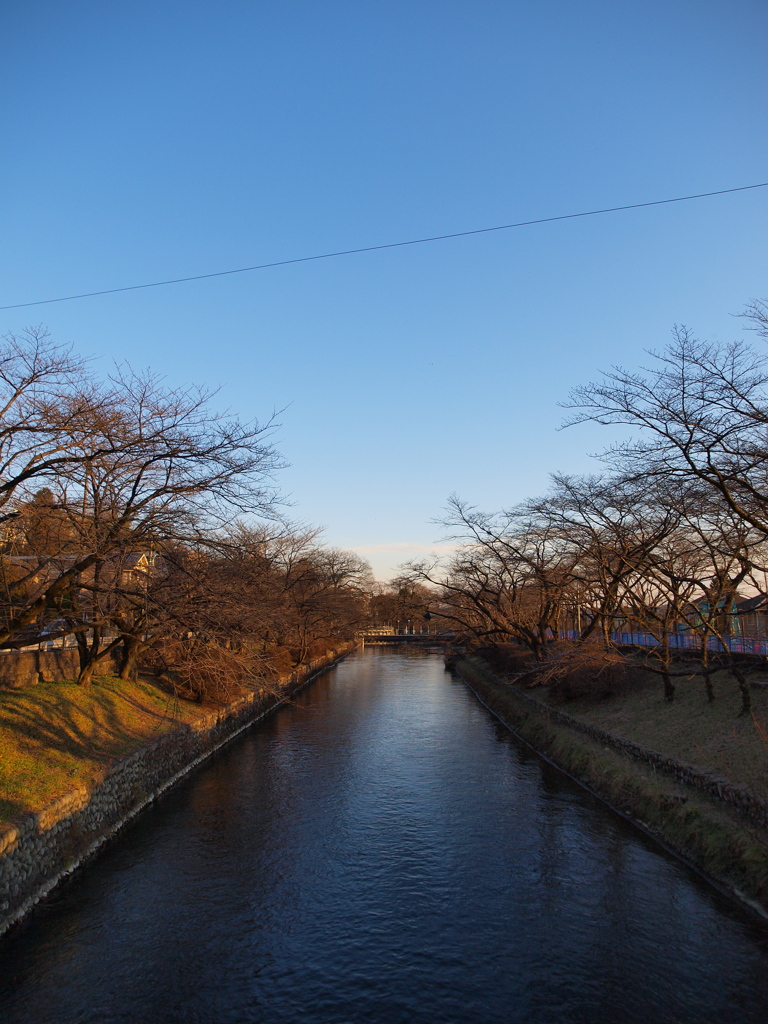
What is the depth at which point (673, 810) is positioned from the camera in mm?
13641

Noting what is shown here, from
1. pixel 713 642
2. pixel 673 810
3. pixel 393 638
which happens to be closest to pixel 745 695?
pixel 673 810

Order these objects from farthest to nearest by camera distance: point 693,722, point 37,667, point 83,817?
1. point 37,667
2. point 693,722
3. point 83,817

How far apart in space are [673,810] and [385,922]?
6.88m

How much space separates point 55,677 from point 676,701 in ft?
63.0

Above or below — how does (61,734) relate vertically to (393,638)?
above

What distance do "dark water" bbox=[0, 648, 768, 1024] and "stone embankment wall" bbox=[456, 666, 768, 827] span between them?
1.56 metres

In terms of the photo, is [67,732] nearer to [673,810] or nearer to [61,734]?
[61,734]

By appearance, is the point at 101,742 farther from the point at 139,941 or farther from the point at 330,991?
the point at 330,991

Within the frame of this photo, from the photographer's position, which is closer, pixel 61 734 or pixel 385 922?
pixel 385 922

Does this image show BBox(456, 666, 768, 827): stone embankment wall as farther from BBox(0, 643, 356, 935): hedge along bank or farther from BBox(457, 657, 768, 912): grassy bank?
BBox(0, 643, 356, 935): hedge along bank

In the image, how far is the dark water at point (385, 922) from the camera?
8094 mm

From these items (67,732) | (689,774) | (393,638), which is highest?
(67,732)

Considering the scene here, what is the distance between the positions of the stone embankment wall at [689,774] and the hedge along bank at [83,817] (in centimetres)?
889

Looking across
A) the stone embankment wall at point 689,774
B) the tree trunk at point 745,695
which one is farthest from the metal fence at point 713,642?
the stone embankment wall at point 689,774
